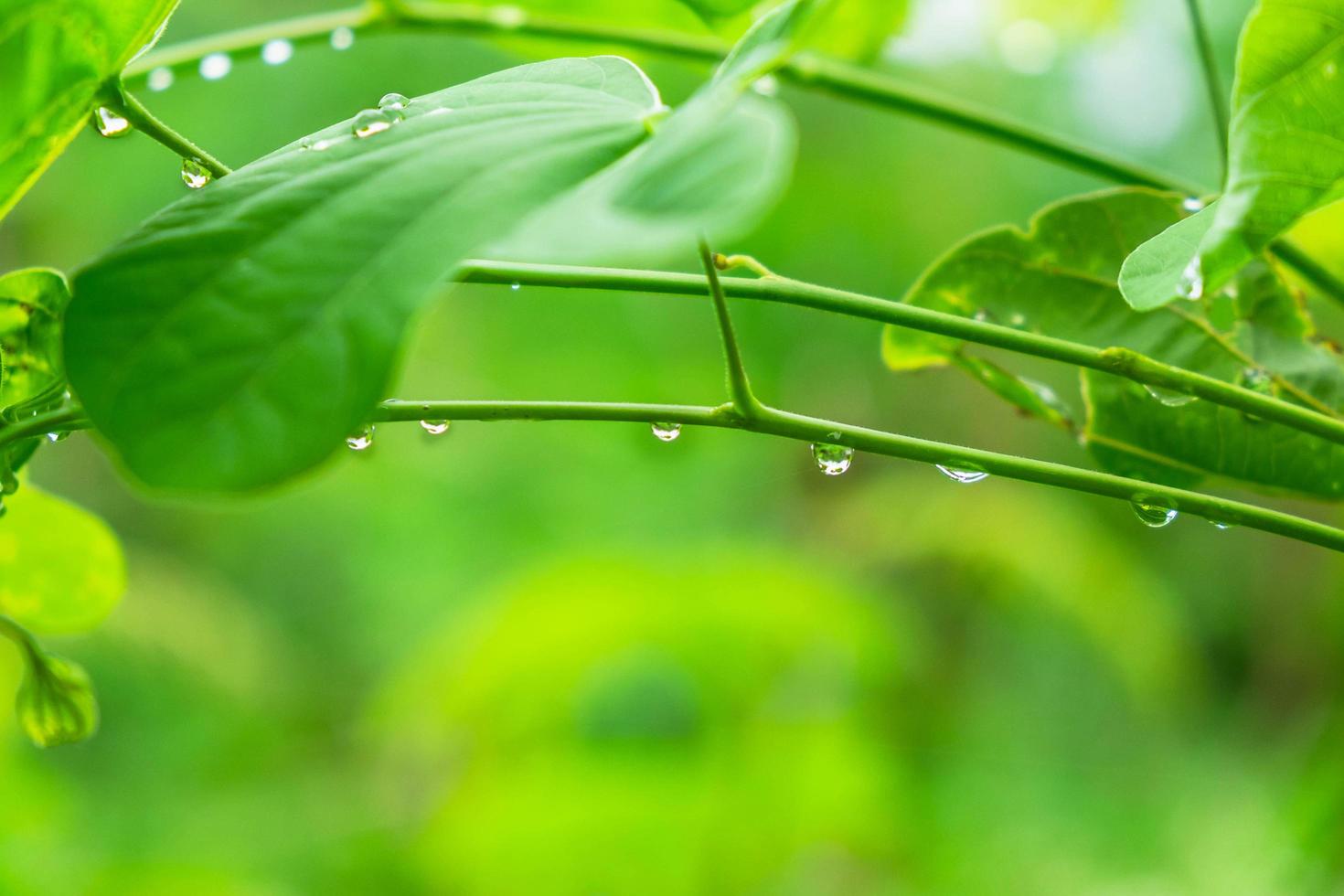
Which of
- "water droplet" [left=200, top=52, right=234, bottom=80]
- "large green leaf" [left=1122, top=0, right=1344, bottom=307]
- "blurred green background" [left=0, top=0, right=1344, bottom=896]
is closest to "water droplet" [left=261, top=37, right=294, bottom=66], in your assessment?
"water droplet" [left=200, top=52, right=234, bottom=80]

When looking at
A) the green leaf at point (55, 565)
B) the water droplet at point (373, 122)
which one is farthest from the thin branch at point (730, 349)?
the green leaf at point (55, 565)

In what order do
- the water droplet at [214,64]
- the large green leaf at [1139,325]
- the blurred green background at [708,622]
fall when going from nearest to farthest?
the large green leaf at [1139,325]
the water droplet at [214,64]
the blurred green background at [708,622]

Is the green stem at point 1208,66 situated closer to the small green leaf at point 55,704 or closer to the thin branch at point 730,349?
the thin branch at point 730,349

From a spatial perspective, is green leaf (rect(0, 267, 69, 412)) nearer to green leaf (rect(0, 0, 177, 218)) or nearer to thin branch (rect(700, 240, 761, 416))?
green leaf (rect(0, 0, 177, 218))

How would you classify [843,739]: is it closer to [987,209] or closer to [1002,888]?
[1002,888]

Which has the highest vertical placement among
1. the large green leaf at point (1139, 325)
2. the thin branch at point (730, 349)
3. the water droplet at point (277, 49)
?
the water droplet at point (277, 49)

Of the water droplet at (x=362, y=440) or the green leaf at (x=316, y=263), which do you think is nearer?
the green leaf at (x=316, y=263)

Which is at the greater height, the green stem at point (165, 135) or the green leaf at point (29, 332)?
the green stem at point (165, 135)
